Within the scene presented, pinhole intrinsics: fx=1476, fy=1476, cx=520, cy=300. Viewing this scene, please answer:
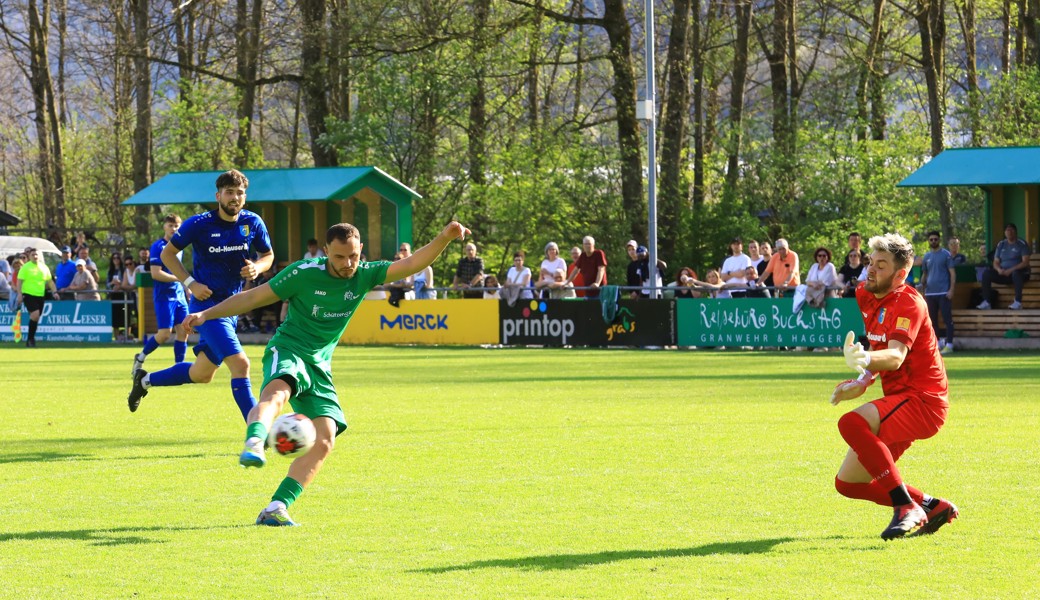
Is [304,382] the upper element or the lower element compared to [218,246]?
lower

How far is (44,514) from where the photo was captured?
8062 mm

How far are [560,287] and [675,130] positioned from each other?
11.3m

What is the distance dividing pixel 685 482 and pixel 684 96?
2893cm

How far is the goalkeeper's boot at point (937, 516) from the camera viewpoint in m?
7.14

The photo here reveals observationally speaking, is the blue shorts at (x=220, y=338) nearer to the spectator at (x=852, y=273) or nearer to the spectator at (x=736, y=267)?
the spectator at (x=852, y=273)

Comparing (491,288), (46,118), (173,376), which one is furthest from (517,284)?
(46,118)

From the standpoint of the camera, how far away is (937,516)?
715 centimetres

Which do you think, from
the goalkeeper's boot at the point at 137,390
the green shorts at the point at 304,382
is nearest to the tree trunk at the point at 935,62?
the goalkeeper's boot at the point at 137,390

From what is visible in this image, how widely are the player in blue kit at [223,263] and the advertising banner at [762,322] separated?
14.9 m

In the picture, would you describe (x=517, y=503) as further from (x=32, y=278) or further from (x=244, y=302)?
(x=32, y=278)

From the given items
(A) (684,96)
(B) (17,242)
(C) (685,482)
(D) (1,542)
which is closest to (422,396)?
(C) (685,482)

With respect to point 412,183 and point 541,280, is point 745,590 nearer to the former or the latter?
point 541,280

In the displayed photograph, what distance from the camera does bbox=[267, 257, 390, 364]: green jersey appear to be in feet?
26.0

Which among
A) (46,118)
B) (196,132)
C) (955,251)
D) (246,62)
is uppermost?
(46,118)
